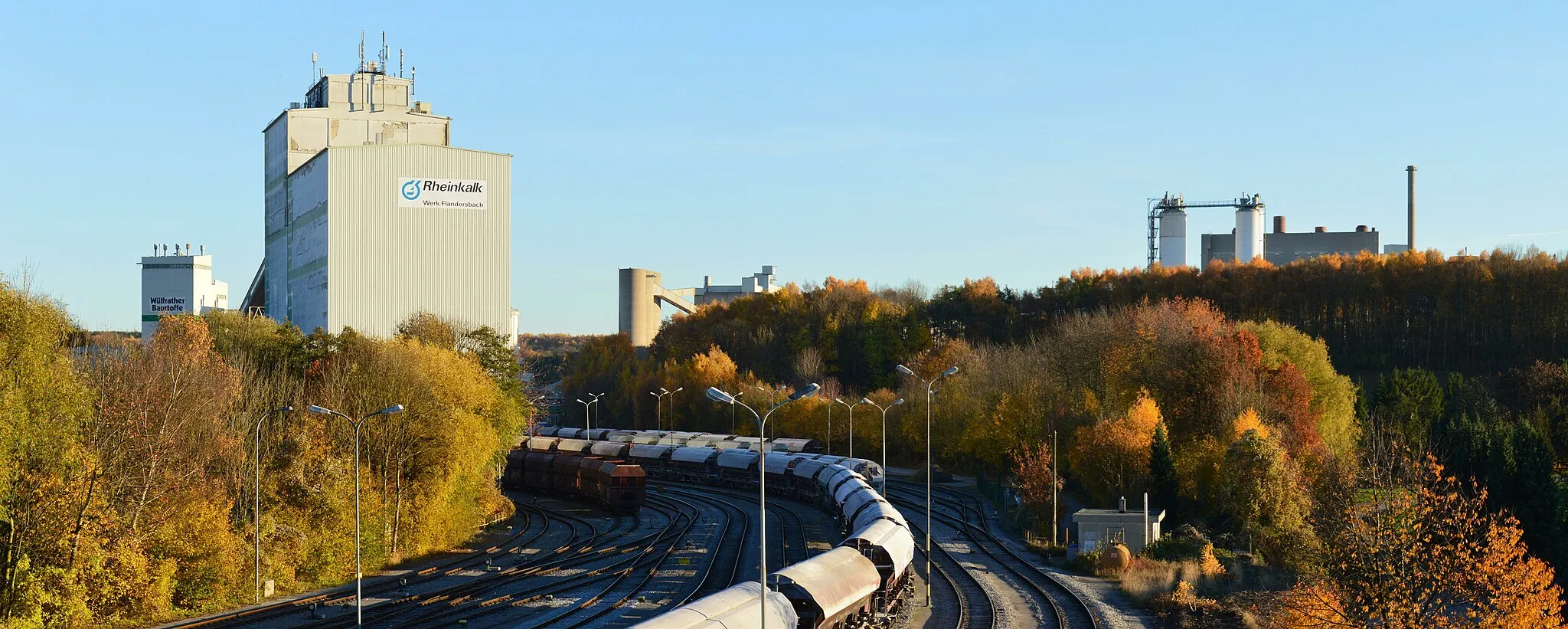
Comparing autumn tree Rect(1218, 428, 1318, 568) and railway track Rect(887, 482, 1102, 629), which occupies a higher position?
autumn tree Rect(1218, 428, 1318, 568)

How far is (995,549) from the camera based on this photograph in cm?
5669

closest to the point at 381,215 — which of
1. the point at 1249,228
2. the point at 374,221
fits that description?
the point at 374,221

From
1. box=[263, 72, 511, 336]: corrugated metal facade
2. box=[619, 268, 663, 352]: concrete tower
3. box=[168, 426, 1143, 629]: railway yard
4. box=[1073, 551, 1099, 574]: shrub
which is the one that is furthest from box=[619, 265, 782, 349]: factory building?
box=[1073, 551, 1099, 574]: shrub

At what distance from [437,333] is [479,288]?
36.0 ft

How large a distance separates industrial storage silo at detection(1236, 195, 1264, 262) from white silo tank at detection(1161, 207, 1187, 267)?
20.3 feet

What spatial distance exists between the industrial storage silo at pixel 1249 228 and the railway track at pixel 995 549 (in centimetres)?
8249

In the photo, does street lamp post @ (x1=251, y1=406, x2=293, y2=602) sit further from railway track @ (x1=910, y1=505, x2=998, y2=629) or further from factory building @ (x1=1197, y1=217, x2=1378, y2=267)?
factory building @ (x1=1197, y1=217, x2=1378, y2=267)

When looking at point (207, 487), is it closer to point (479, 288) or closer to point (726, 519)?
point (726, 519)

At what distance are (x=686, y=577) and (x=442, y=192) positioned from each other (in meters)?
47.8

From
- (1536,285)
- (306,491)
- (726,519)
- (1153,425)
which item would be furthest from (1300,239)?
(306,491)

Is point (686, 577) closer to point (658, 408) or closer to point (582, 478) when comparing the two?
point (582, 478)

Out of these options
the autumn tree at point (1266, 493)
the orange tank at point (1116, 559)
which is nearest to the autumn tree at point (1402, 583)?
the orange tank at point (1116, 559)

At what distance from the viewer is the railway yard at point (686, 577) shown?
3797 centimetres

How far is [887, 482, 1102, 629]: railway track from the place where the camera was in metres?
39.9
